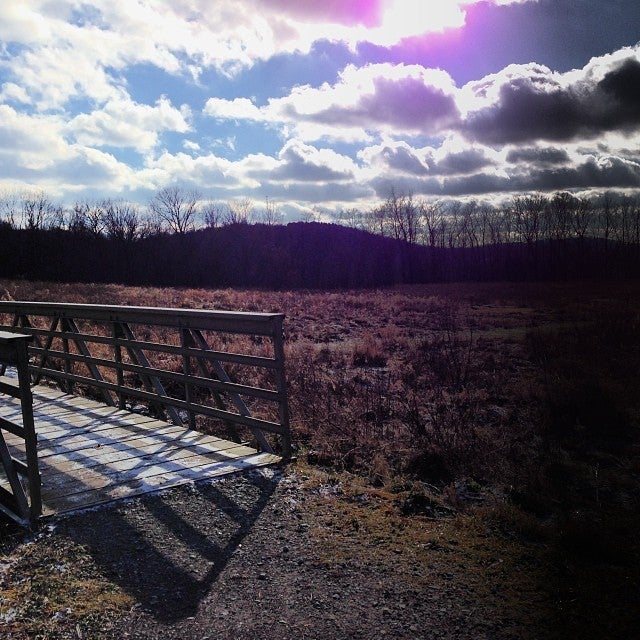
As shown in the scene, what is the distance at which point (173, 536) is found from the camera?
13.1ft

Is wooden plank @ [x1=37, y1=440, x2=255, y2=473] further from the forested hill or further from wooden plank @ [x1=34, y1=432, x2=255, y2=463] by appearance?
the forested hill

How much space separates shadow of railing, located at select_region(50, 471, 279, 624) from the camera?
336 cm

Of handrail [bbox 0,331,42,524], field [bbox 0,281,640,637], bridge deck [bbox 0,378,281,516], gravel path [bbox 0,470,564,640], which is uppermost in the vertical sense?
handrail [bbox 0,331,42,524]

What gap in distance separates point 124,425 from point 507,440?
4.84 m

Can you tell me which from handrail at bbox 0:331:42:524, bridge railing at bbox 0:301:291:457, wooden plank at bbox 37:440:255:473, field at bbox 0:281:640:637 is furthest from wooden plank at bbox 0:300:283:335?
handrail at bbox 0:331:42:524

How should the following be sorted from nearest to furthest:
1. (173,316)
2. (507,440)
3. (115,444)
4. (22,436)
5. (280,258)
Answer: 1. (22,436)
2. (115,444)
3. (173,316)
4. (507,440)
5. (280,258)

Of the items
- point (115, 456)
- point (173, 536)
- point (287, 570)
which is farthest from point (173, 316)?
point (287, 570)

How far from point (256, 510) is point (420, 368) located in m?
8.57

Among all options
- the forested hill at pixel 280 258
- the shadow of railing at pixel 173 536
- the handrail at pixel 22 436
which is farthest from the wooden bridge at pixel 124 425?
the forested hill at pixel 280 258

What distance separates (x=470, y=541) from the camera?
13.2 feet

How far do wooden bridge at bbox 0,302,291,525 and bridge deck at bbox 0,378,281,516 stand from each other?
10 millimetres

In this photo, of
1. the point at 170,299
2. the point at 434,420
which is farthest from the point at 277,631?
the point at 170,299

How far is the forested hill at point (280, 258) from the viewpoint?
223ft

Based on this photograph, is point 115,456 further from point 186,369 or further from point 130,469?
point 186,369
